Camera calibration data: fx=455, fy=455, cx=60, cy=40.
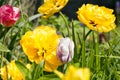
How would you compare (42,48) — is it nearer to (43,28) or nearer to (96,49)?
(43,28)

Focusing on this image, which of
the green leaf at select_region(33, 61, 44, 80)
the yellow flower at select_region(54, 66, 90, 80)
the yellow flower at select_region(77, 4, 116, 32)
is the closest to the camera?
the yellow flower at select_region(54, 66, 90, 80)

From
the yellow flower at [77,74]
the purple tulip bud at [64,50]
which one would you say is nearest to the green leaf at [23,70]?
the purple tulip bud at [64,50]

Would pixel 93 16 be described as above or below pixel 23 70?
above

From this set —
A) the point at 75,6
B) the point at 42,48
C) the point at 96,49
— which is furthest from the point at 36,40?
the point at 75,6

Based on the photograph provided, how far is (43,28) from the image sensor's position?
1.56m

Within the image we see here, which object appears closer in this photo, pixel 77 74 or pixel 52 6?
pixel 77 74

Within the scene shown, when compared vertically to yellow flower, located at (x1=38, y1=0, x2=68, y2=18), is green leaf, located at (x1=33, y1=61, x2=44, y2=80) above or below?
below

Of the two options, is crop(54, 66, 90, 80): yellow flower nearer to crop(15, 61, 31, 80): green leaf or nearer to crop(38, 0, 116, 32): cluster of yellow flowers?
crop(15, 61, 31, 80): green leaf

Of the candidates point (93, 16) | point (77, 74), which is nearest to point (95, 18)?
point (93, 16)

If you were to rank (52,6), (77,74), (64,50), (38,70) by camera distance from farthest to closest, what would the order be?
(52,6) < (38,70) < (64,50) < (77,74)

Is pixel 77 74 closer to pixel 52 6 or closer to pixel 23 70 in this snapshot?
pixel 23 70

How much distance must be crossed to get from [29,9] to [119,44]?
71.9 inches

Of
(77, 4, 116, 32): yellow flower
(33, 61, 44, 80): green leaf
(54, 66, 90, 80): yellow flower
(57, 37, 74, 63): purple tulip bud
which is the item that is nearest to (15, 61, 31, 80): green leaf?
(33, 61, 44, 80): green leaf

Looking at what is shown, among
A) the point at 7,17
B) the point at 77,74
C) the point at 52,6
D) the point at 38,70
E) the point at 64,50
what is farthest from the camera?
the point at 52,6
